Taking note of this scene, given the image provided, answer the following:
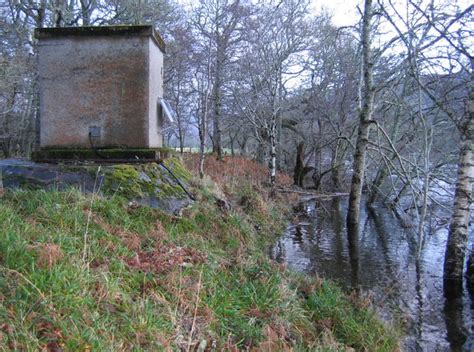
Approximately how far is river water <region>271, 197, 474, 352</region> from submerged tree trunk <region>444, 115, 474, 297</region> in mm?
290

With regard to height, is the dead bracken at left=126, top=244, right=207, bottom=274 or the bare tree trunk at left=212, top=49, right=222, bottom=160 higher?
the bare tree trunk at left=212, top=49, right=222, bottom=160

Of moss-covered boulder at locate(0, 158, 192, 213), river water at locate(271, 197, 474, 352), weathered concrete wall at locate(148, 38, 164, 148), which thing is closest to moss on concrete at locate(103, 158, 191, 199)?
moss-covered boulder at locate(0, 158, 192, 213)

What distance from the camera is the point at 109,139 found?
6.64 meters

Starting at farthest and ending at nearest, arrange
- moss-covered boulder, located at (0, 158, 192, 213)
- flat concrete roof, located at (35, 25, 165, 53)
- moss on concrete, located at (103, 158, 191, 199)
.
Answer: flat concrete roof, located at (35, 25, 165, 53)
moss on concrete, located at (103, 158, 191, 199)
moss-covered boulder, located at (0, 158, 192, 213)

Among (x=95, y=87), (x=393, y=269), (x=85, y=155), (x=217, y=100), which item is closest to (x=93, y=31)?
(x=95, y=87)

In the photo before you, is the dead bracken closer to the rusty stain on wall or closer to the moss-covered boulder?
the moss-covered boulder

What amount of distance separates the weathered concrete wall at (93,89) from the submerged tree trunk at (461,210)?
572cm

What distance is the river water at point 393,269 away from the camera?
518 centimetres

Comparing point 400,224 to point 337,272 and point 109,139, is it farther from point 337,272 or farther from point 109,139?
point 109,139

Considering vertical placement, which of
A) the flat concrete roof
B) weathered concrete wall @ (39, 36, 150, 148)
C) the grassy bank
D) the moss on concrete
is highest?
the flat concrete roof

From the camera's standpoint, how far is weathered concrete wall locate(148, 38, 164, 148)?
22.1ft

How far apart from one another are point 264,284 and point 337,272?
3.15m

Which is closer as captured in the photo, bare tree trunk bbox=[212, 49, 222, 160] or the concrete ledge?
the concrete ledge

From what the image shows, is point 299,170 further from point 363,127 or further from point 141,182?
point 141,182
